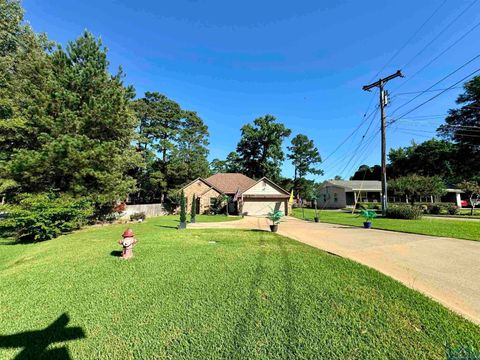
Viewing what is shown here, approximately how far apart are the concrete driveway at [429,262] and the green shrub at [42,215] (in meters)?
13.1

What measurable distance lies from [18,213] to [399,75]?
2576cm

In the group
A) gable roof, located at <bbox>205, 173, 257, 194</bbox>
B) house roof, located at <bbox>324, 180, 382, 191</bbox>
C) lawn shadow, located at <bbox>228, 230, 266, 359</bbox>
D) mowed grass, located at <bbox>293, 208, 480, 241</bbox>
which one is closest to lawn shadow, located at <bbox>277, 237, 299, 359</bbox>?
lawn shadow, located at <bbox>228, 230, 266, 359</bbox>

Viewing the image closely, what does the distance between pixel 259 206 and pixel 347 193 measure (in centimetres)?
1846

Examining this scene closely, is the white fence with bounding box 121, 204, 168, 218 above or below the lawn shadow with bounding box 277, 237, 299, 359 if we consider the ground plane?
above

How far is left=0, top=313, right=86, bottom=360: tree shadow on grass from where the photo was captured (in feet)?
8.77

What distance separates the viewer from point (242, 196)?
84.0 ft

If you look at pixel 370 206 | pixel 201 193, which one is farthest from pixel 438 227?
pixel 201 193

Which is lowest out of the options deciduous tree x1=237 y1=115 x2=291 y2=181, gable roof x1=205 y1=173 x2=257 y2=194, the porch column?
the porch column

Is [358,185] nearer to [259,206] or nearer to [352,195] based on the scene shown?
[352,195]

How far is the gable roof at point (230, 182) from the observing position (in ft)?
96.9

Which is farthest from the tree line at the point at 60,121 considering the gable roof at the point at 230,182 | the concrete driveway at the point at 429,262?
the concrete driveway at the point at 429,262

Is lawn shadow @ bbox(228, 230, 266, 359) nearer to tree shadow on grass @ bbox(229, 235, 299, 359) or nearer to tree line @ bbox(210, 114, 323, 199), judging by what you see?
tree shadow on grass @ bbox(229, 235, 299, 359)

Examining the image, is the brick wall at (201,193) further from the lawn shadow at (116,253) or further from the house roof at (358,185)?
the house roof at (358,185)

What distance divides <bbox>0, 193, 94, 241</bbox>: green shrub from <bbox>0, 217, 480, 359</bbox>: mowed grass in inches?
243
